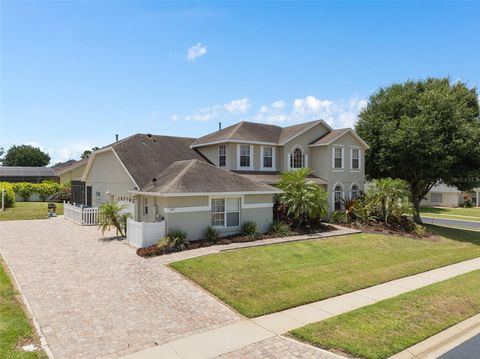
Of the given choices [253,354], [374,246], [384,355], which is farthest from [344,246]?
[253,354]

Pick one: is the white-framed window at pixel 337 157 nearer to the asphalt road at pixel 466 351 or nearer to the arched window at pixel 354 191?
the arched window at pixel 354 191

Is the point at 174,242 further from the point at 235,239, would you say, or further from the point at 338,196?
the point at 338,196

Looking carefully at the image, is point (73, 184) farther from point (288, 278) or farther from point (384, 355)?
point (384, 355)

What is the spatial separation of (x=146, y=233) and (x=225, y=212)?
4.35m

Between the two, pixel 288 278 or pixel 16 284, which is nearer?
pixel 16 284

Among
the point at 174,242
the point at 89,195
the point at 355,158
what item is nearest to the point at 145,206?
the point at 174,242

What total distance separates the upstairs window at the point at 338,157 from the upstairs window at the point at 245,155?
20.9 ft

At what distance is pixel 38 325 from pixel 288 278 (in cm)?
744

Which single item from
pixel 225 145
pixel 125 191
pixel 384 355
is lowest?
pixel 384 355

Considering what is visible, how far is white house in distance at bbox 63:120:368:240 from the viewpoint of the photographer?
17.1 m

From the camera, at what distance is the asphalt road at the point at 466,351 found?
24.5 feet

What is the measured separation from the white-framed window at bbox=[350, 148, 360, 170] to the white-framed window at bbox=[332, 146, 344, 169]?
3.27ft

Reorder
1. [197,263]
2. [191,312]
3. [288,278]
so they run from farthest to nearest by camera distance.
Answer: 1. [197,263]
2. [288,278]
3. [191,312]

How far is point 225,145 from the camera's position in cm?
2400
